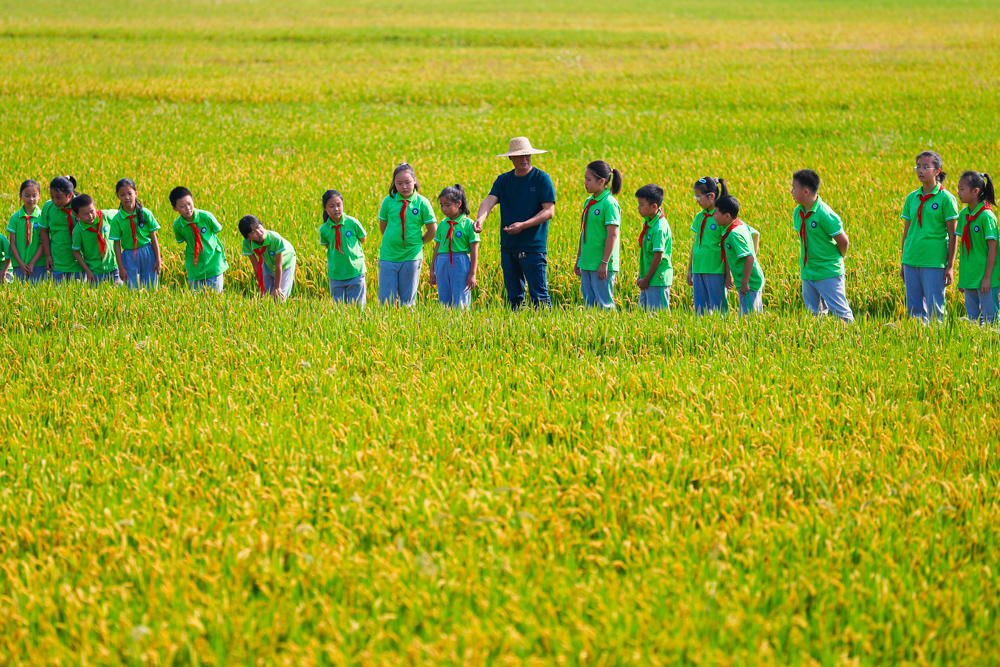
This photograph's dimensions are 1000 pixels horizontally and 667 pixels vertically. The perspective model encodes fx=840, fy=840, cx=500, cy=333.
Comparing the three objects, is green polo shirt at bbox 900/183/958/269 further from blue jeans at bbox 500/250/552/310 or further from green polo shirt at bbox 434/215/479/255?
green polo shirt at bbox 434/215/479/255

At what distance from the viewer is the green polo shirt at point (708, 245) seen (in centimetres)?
831

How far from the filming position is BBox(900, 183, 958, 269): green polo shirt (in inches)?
332

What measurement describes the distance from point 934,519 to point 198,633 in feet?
11.6

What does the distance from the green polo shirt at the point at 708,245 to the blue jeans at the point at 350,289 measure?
3709mm

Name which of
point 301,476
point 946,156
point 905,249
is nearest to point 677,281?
point 905,249

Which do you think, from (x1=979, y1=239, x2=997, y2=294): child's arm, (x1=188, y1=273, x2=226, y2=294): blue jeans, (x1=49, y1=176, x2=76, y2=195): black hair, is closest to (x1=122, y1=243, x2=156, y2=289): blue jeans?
(x1=188, y1=273, x2=226, y2=294): blue jeans

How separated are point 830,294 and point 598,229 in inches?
95.6

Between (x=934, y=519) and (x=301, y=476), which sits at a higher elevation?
(x=301, y=476)

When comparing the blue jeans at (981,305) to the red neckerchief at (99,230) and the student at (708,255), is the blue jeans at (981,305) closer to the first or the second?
the student at (708,255)

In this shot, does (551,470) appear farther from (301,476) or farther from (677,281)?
(677,281)

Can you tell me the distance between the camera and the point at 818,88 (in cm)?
2555

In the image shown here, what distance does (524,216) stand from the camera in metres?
9.20

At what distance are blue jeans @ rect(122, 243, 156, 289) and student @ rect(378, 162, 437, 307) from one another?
2.95 m

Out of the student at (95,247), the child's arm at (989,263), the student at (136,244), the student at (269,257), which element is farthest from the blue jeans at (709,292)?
the student at (95,247)
